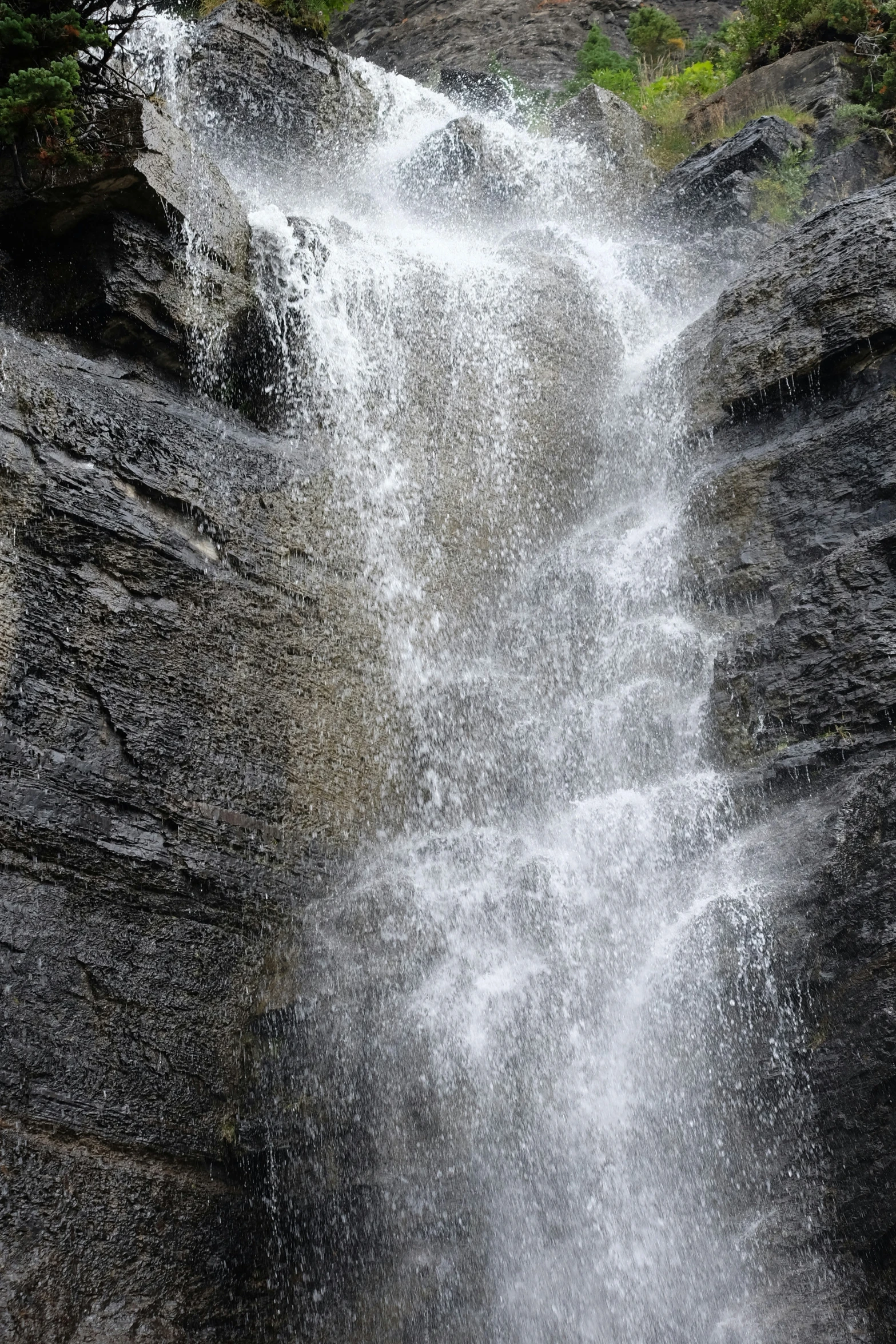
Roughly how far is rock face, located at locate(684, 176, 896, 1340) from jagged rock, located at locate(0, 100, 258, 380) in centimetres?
419

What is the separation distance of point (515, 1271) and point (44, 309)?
693 cm

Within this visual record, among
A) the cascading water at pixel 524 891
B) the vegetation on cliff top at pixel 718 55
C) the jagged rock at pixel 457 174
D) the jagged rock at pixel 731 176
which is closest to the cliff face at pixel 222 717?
the cascading water at pixel 524 891

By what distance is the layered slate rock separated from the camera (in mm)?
5336

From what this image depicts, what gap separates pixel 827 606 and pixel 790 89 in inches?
397

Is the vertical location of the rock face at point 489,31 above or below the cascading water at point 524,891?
above

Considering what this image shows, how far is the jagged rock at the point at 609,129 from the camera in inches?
560

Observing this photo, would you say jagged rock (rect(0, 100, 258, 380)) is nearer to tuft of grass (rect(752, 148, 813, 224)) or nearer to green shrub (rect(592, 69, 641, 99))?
tuft of grass (rect(752, 148, 813, 224))

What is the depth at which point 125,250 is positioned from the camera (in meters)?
7.80

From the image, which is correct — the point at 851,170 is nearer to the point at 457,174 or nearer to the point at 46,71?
the point at 457,174

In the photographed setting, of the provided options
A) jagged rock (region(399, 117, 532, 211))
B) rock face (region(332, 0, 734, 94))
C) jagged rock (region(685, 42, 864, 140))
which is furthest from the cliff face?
rock face (region(332, 0, 734, 94))

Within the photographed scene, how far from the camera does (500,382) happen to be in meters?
9.82

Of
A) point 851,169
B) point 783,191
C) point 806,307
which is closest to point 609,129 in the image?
point 783,191

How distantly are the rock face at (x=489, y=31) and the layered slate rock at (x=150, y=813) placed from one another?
13375 millimetres

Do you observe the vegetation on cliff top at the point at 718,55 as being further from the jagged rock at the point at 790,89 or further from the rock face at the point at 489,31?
the rock face at the point at 489,31
